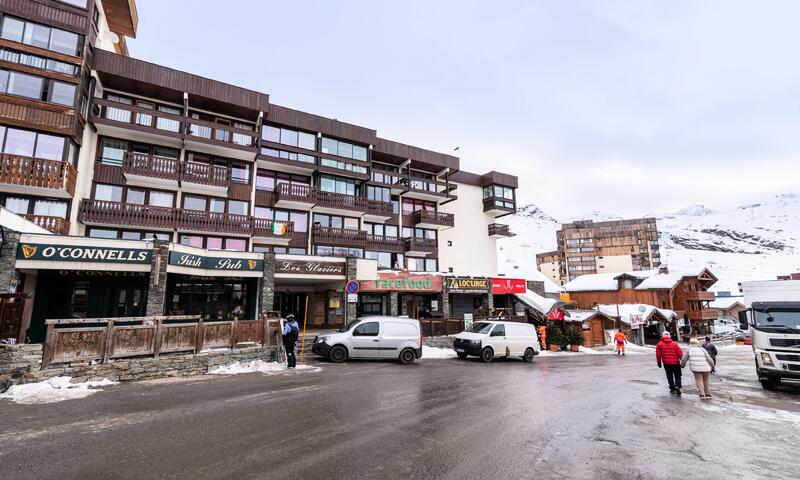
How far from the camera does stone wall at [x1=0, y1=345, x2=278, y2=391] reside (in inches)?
368

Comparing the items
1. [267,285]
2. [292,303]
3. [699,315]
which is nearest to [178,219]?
[267,285]

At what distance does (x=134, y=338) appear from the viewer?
11.4 m

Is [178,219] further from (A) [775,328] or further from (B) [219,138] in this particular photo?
(A) [775,328]

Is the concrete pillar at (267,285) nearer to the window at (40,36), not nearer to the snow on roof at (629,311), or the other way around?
the window at (40,36)

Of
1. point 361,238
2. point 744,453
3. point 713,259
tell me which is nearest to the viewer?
point 744,453

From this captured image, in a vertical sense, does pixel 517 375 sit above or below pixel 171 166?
below

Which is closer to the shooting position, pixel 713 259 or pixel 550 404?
pixel 550 404

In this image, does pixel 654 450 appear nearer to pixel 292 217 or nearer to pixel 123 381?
pixel 123 381

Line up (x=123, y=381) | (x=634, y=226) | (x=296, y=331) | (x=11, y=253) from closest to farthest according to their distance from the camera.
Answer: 1. (x=123, y=381)
2. (x=296, y=331)
3. (x=11, y=253)
4. (x=634, y=226)

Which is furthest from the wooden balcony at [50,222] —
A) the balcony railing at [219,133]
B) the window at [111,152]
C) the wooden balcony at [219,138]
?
the balcony railing at [219,133]

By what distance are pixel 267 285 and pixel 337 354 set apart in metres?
8.24

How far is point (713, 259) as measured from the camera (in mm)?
185750

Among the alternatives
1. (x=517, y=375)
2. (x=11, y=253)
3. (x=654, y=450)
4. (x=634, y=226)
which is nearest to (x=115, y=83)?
(x=11, y=253)

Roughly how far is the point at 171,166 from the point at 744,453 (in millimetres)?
27356
